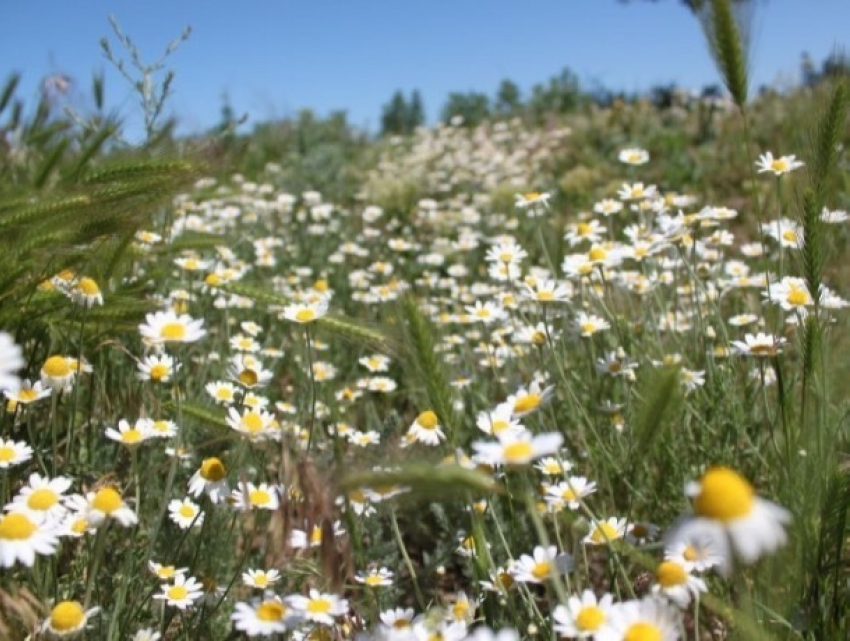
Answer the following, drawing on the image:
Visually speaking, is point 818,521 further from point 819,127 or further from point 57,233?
point 57,233

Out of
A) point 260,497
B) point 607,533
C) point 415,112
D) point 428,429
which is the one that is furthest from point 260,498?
point 415,112

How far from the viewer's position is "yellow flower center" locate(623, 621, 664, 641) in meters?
1.14

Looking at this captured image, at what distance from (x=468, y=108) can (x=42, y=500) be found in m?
15.1

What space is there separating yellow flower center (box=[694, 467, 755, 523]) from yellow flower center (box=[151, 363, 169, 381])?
4.88ft

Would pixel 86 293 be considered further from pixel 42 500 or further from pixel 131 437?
pixel 42 500

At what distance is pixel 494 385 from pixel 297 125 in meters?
10.5

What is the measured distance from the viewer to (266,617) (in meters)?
1.36

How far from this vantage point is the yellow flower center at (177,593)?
5.41ft

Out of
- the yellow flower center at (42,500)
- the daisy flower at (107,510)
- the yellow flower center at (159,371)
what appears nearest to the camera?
the daisy flower at (107,510)

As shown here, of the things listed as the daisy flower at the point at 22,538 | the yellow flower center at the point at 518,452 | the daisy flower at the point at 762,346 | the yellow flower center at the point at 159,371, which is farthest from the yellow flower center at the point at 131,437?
the daisy flower at the point at 762,346

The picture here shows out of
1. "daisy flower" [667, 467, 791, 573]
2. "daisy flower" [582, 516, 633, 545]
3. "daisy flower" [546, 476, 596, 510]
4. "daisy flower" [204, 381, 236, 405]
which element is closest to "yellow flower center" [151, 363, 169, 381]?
"daisy flower" [204, 381, 236, 405]

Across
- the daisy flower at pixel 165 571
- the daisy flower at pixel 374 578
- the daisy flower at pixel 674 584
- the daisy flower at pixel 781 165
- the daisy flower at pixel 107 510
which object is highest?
the daisy flower at pixel 781 165

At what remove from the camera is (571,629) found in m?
1.21

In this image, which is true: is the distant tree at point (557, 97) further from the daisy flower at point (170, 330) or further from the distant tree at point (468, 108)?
the daisy flower at point (170, 330)
